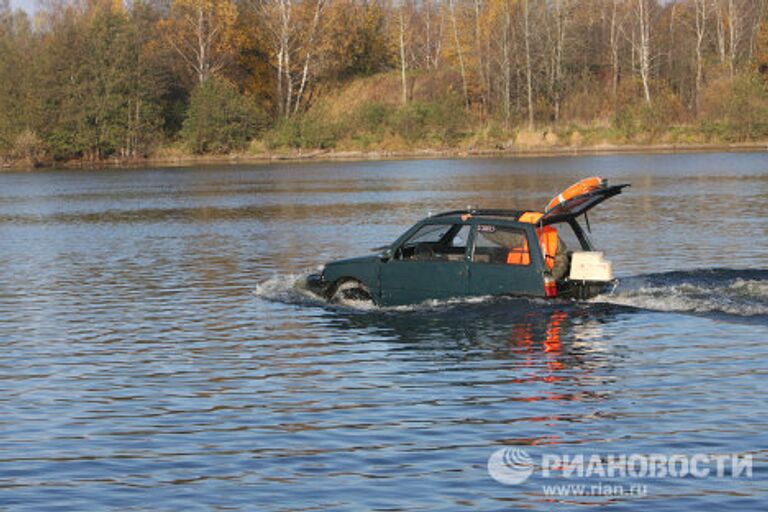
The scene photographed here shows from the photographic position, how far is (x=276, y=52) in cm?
10450

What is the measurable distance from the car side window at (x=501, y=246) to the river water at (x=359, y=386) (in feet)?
1.99

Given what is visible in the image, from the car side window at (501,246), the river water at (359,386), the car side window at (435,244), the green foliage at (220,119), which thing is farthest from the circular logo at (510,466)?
the green foliage at (220,119)

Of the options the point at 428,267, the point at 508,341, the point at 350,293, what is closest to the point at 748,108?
the point at 350,293

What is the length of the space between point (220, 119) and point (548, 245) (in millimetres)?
83837

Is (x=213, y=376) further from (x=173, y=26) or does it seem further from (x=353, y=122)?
(x=173, y=26)

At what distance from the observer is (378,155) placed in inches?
3836

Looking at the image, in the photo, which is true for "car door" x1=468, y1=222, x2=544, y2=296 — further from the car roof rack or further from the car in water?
the car roof rack

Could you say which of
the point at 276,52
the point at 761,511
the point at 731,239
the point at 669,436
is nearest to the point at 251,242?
the point at 731,239

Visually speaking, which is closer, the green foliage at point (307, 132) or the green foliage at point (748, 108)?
the green foliage at point (748, 108)

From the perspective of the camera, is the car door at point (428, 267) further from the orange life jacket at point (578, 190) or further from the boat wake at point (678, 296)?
the orange life jacket at point (578, 190)

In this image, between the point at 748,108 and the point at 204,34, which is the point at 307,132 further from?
the point at 748,108

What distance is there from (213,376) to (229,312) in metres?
5.88

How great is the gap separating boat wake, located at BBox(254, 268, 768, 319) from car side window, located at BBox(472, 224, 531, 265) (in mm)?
566

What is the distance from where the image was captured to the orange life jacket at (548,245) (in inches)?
695
